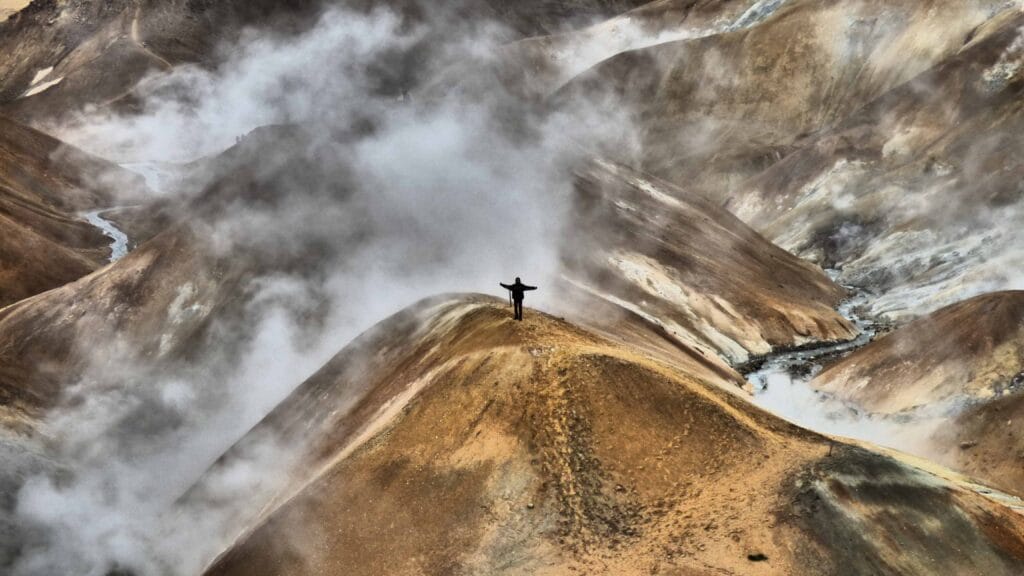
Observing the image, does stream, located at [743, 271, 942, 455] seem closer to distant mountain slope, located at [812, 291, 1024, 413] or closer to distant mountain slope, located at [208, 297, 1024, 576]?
distant mountain slope, located at [812, 291, 1024, 413]

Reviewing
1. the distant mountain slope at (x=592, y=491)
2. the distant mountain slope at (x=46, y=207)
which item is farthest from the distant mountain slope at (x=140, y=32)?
the distant mountain slope at (x=592, y=491)

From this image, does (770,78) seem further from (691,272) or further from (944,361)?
(944,361)

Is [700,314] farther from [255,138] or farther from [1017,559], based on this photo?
[1017,559]

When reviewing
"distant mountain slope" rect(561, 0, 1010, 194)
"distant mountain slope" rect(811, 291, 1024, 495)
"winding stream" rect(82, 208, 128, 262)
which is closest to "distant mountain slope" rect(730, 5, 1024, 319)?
"distant mountain slope" rect(561, 0, 1010, 194)

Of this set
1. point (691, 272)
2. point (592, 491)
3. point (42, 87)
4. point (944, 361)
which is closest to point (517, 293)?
point (592, 491)

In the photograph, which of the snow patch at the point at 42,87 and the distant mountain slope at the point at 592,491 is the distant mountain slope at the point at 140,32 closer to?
the snow patch at the point at 42,87

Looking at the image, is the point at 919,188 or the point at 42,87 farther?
the point at 42,87

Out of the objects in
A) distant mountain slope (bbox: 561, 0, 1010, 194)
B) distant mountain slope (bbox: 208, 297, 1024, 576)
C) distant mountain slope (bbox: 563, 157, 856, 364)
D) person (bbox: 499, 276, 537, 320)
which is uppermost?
distant mountain slope (bbox: 561, 0, 1010, 194)
